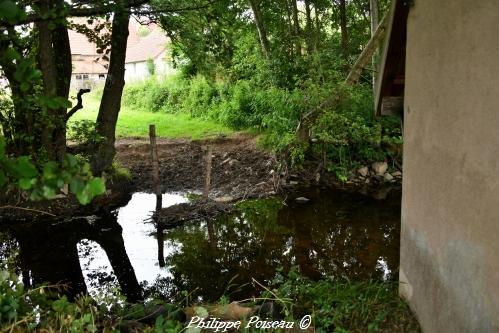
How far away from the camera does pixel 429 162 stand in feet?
13.5

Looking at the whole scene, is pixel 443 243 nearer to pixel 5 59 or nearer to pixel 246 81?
pixel 5 59

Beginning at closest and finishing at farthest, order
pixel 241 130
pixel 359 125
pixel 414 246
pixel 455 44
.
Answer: pixel 455 44 → pixel 414 246 → pixel 359 125 → pixel 241 130

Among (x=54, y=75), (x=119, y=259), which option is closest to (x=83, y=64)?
(x=54, y=75)

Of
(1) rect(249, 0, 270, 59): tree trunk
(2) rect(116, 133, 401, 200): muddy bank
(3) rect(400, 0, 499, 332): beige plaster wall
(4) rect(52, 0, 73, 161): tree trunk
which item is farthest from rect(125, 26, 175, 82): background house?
(3) rect(400, 0, 499, 332): beige plaster wall

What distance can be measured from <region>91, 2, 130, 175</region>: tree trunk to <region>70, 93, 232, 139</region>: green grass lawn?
557 centimetres

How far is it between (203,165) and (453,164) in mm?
10308

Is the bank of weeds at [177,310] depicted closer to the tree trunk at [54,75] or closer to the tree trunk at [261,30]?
the tree trunk at [54,75]

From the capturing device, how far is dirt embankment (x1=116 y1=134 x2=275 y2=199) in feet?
38.7

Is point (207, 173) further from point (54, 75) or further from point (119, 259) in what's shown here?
point (54, 75)

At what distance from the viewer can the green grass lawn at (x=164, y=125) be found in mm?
17125

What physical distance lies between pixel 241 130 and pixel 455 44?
13.9 meters

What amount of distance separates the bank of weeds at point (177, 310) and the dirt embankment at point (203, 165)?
224 inches

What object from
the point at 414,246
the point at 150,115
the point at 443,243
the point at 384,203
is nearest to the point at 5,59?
the point at 443,243

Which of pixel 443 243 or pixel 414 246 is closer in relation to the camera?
pixel 443 243
